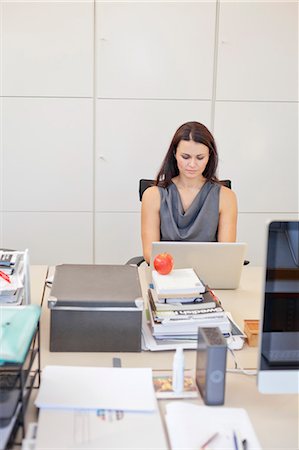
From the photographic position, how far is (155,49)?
3268 mm

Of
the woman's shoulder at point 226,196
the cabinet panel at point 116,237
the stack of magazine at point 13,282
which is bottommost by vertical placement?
the cabinet panel at point 116,237

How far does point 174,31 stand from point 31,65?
2.98ft

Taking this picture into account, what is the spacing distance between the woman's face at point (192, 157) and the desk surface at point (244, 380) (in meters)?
0.76

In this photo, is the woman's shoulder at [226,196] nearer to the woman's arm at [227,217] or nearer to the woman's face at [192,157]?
the woman's arm at [227,217]

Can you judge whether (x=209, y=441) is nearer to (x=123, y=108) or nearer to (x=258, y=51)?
(x=123, y=108)

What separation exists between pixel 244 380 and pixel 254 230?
2239 mm

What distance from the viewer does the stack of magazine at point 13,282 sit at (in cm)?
161

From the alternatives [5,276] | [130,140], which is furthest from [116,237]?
[5,276]

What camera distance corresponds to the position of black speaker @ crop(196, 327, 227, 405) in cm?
122

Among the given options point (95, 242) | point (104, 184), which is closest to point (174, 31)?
point (104, 184)

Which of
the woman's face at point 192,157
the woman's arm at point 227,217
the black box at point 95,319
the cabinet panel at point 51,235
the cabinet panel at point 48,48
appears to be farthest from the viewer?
the cabinet panel at point 51,235

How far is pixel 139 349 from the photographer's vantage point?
4.91 ft

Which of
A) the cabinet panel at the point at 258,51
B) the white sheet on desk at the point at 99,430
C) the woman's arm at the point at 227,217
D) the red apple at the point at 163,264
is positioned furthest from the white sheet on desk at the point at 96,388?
the cabinet panel at the point at 258,51

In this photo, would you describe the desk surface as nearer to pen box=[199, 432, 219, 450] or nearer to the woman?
pen box=[199, 432, 219, 450]
